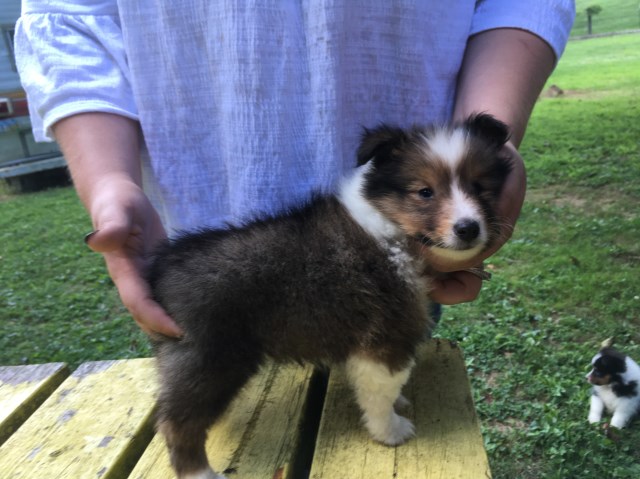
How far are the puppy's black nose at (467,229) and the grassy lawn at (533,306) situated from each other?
7.68 ft

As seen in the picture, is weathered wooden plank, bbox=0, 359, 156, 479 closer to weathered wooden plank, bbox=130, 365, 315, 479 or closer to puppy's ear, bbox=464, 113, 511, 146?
weathered wooden plank, bbox=130, 365, 315, 479

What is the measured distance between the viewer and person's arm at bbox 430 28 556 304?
87.7 inches

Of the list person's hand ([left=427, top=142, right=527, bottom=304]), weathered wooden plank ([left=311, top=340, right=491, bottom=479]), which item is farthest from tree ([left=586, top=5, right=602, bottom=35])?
weathered wooden plank ([left=311, top=340, right=491, bottom=479])

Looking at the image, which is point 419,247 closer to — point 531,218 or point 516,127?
point 516,127

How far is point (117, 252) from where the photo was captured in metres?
2.06

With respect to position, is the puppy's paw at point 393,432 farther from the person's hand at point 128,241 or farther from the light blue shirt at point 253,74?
the light blue shirt at point 253,74

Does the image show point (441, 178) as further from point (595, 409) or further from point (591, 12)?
point (591, 12)

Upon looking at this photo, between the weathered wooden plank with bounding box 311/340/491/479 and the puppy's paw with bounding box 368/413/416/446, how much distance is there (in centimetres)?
2

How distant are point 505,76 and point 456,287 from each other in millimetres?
841

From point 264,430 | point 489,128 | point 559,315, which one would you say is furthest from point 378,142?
point 559,315

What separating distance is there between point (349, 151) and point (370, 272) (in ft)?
2.11

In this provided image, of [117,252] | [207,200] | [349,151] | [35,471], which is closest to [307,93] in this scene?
[349,151]

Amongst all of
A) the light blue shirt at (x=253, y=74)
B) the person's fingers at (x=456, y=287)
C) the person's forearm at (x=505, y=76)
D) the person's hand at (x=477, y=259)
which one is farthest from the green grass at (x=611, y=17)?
the person's fingers at (x=456, y=287)

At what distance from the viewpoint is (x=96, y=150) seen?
7.31ft
